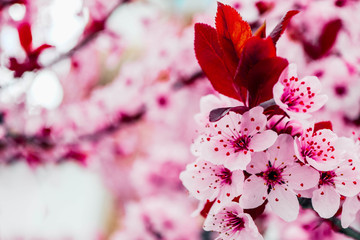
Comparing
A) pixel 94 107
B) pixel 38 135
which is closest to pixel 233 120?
pixel 38 135

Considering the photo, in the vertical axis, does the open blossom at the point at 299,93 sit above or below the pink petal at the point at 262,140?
above

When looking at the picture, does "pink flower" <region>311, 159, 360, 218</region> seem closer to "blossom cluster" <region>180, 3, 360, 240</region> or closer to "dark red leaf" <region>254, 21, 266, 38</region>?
"blossom cluster" <region>180, 3, 360, 240</region>

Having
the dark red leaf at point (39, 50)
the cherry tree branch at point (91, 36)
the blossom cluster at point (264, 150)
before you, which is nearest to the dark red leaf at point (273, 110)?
the blossom cluster at point (264, 150)

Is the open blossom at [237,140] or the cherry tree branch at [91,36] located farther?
the cherry tree branch at [91,36]

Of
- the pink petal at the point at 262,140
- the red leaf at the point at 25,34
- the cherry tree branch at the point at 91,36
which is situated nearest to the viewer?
the pink petal at the point at 262,140

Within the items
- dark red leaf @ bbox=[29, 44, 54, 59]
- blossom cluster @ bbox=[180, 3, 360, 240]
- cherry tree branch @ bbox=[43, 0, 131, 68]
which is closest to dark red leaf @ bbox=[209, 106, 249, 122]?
blossom cluster @ bbox=[180, 3, 360, 240]

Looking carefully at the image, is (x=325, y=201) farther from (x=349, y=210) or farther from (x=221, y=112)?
(x=221, y=112)

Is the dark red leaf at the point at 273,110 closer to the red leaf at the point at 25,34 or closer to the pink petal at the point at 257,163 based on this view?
the pink petal at the point at 257,163
